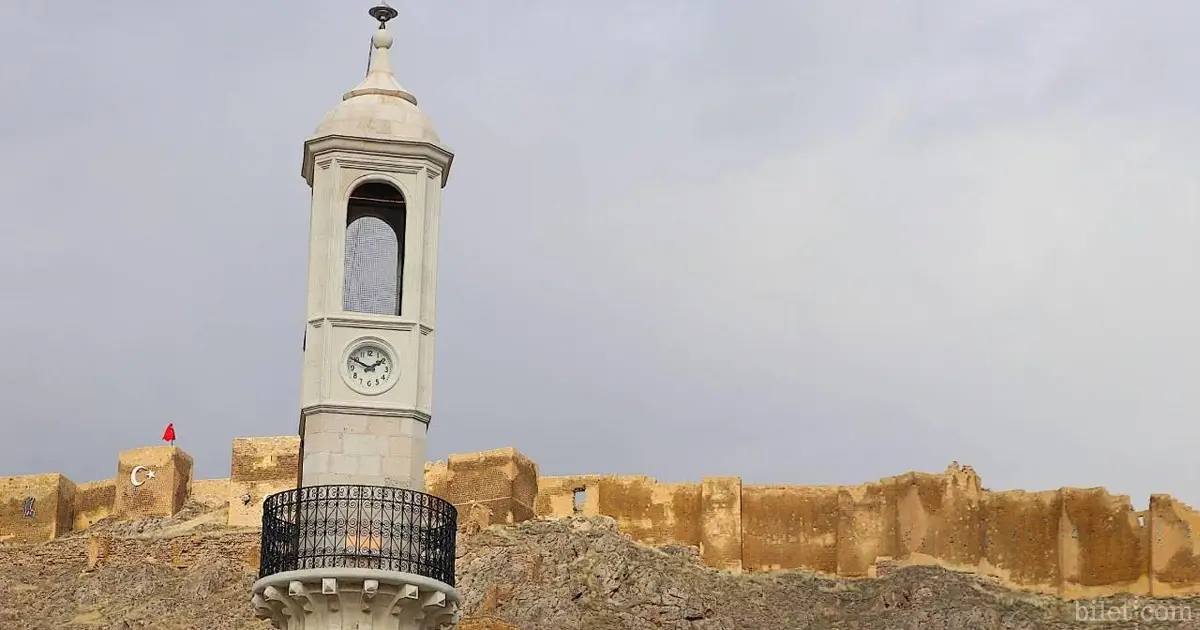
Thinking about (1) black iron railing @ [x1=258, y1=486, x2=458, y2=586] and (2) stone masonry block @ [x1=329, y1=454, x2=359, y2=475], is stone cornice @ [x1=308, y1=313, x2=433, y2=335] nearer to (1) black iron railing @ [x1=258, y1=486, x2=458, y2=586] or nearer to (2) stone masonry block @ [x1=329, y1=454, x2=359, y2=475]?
(2) stone masonry block @ [x1=329, y1=454, x2=359, y2=475]

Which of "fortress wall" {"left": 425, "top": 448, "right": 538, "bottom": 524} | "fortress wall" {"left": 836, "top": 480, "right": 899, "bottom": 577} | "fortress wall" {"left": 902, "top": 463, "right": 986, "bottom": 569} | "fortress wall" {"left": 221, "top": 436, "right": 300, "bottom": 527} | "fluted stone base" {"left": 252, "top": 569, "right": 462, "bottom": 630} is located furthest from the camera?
"fortress wall" {"left": 221, "top": 436, "right": 300, "bottom": 527}

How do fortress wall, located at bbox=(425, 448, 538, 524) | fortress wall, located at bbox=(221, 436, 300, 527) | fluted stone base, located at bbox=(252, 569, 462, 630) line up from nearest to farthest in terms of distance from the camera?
fluted stone base, located at bbox=(252, 569, 462, 630)
fortress wall, located at bbox=(425, 448, 538, 524)
fortress wall, located at bbox=(221, 436, 300, 527)

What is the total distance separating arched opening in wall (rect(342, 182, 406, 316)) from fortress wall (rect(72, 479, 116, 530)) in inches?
2066

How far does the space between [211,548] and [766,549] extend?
52.4 feet

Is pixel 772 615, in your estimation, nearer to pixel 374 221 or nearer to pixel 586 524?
pixel 586 524

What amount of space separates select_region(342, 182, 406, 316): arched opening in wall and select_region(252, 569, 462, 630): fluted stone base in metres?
2.78

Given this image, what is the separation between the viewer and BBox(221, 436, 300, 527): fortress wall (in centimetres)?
7704

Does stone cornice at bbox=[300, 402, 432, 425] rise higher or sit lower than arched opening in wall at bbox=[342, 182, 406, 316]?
lower

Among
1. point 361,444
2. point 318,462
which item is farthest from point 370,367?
point 318,462

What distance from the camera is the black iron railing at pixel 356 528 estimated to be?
2650cm

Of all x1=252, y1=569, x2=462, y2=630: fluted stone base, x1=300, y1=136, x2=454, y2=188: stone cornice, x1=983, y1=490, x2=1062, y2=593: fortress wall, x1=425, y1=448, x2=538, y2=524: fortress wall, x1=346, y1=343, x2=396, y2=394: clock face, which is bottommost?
x1=252, y1=569, x2=462, y2=630: fluted stone base

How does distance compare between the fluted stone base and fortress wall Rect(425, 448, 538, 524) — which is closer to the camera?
the fluted stone base

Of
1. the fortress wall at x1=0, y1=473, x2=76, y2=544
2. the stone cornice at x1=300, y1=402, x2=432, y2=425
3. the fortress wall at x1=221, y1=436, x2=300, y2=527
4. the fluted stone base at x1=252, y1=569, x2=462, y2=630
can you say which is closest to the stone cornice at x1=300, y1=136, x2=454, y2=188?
the stone cornice at x1=300, y1=402, x2=432, y2=425

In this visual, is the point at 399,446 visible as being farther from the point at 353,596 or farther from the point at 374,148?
the point at 374,148
